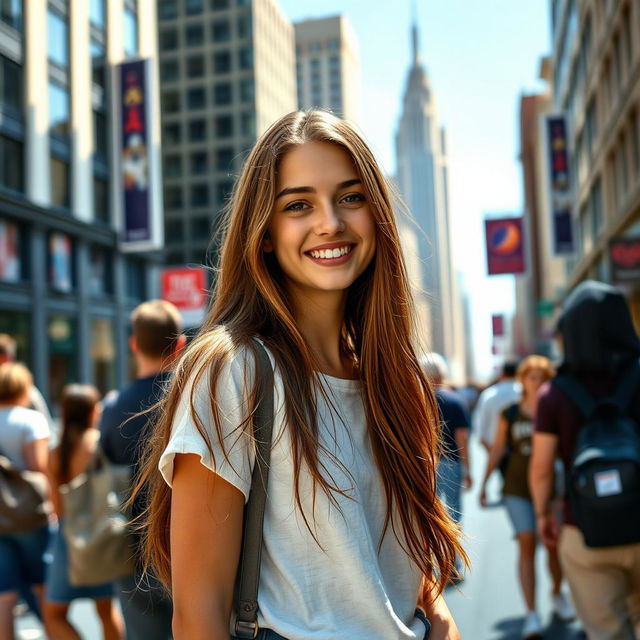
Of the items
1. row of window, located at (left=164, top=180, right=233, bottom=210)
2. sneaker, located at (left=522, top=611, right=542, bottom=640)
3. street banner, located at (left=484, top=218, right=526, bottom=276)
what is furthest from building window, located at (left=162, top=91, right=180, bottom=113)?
sneaker, located at (left=522, top=611, right=542, bottom=640)

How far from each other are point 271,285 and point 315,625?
0.75m

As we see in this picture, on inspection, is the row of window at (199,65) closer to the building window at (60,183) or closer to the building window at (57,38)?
the building window at (60,183)

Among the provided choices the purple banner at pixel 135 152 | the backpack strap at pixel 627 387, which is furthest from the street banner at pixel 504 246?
the backpack strap at pixel 627 387

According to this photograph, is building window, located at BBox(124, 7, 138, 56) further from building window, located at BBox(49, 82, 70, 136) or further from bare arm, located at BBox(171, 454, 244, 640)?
bare arm, located at BBox(171, 454, 244, 640)

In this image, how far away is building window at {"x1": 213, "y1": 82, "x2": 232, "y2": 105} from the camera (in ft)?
222

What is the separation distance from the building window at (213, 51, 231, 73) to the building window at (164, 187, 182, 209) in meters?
10.9

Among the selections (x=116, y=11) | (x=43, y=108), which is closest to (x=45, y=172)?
(x=43, y=108)

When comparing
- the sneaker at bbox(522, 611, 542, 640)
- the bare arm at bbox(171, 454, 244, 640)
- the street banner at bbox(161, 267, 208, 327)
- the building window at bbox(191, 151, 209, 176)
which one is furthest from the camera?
the building window at bbox(191, 151, 209, 176)

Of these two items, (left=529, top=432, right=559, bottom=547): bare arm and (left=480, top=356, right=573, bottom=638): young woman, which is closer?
(left=529, top=432, right=559, bottom=547): bare arm

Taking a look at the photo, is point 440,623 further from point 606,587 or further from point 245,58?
point 245,58

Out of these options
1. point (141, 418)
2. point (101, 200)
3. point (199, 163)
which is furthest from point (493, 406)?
point (199, 163)

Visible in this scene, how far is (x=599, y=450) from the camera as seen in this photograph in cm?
352

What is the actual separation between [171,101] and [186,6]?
8.57 metres

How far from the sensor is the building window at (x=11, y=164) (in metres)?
22.8
